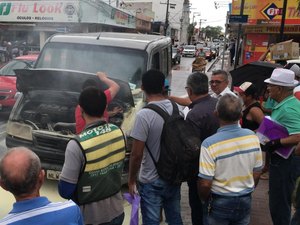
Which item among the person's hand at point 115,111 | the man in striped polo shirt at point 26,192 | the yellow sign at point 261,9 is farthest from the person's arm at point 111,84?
the yellow sign at point 261,9

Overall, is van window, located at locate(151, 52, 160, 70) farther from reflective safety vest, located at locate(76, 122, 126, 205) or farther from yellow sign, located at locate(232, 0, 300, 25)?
yellow sign, located at locate(232, 0, 300, 25)

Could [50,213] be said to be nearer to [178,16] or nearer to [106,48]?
[106,48]

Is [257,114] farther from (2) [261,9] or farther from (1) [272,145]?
(2) [261,9]

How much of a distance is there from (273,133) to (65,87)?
2650 mm

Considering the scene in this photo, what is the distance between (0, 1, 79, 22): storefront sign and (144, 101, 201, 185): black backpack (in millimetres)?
20015

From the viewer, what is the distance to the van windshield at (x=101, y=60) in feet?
17.4

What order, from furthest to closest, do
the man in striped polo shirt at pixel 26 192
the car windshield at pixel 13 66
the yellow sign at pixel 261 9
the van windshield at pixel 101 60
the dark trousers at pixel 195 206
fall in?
the yellow sign at pixel 261 9, the car windshield at pixel 13 66, the van windshield at pixel 101 60, the dark trousers at pixel 195 206, the man in striped polo shirt at pixel 26 192

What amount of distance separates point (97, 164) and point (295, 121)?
1.82 meters

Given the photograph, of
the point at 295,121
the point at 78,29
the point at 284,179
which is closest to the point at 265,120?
the point at 295,121

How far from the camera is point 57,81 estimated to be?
4.51 metres

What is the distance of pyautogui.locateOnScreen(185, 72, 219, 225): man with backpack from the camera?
10.7 ft

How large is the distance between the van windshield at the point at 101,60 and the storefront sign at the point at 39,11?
1698cm

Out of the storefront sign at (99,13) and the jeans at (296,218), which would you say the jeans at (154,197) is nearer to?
the jeans at (296,218)

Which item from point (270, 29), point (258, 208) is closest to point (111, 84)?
point (258, 208)
